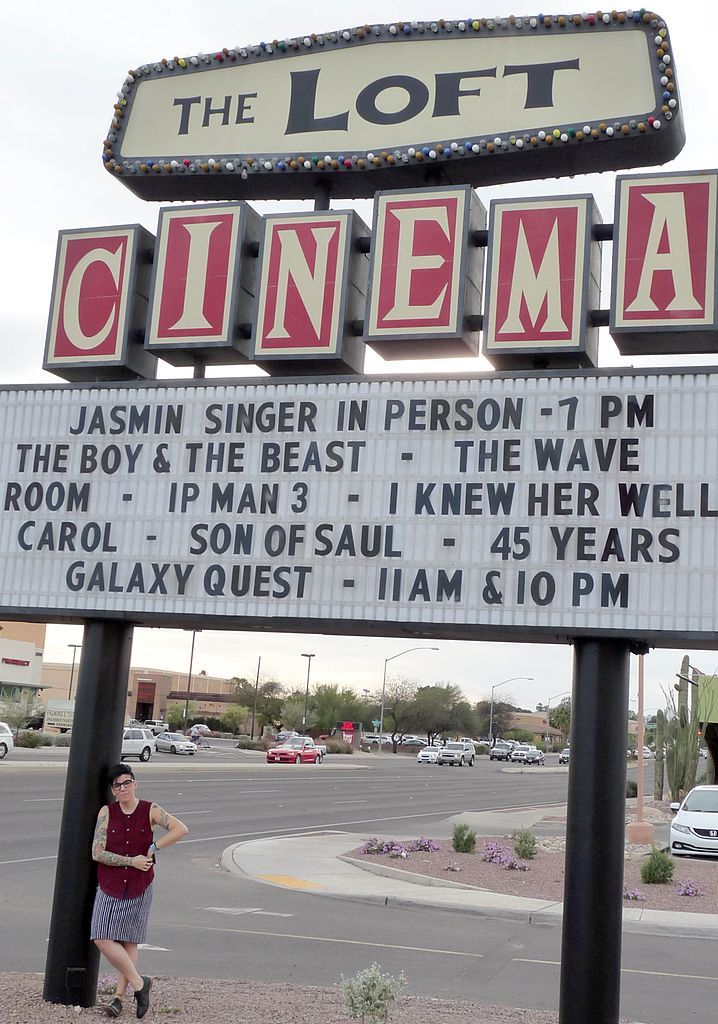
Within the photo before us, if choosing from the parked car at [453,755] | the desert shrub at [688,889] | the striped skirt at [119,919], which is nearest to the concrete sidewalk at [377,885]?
the desert shrub at [688,889]

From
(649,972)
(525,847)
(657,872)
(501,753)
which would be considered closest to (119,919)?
(649,972)

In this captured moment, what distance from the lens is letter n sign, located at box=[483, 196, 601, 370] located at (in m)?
7.77

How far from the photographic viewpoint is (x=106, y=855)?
7672 mm

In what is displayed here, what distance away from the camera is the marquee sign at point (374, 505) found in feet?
24.1

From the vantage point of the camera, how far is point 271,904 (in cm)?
1429

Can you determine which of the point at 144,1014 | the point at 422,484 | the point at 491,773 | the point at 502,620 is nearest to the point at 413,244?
the point at 422,484

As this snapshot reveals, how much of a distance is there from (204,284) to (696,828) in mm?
16699

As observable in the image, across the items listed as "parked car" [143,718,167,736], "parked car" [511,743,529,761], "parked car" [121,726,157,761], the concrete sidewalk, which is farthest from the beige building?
the concrete sidewalk

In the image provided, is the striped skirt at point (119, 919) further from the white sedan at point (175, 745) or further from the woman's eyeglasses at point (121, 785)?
the white sedan at point (175, 745)

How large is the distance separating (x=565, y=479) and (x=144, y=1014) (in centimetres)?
456

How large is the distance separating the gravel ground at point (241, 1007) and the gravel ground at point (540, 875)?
744cm

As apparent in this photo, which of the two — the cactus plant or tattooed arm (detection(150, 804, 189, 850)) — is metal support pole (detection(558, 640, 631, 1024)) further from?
the cactus plant

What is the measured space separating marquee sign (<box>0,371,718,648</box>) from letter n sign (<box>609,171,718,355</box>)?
0.33 meters

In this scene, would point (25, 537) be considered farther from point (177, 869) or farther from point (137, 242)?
point (177, 869)
